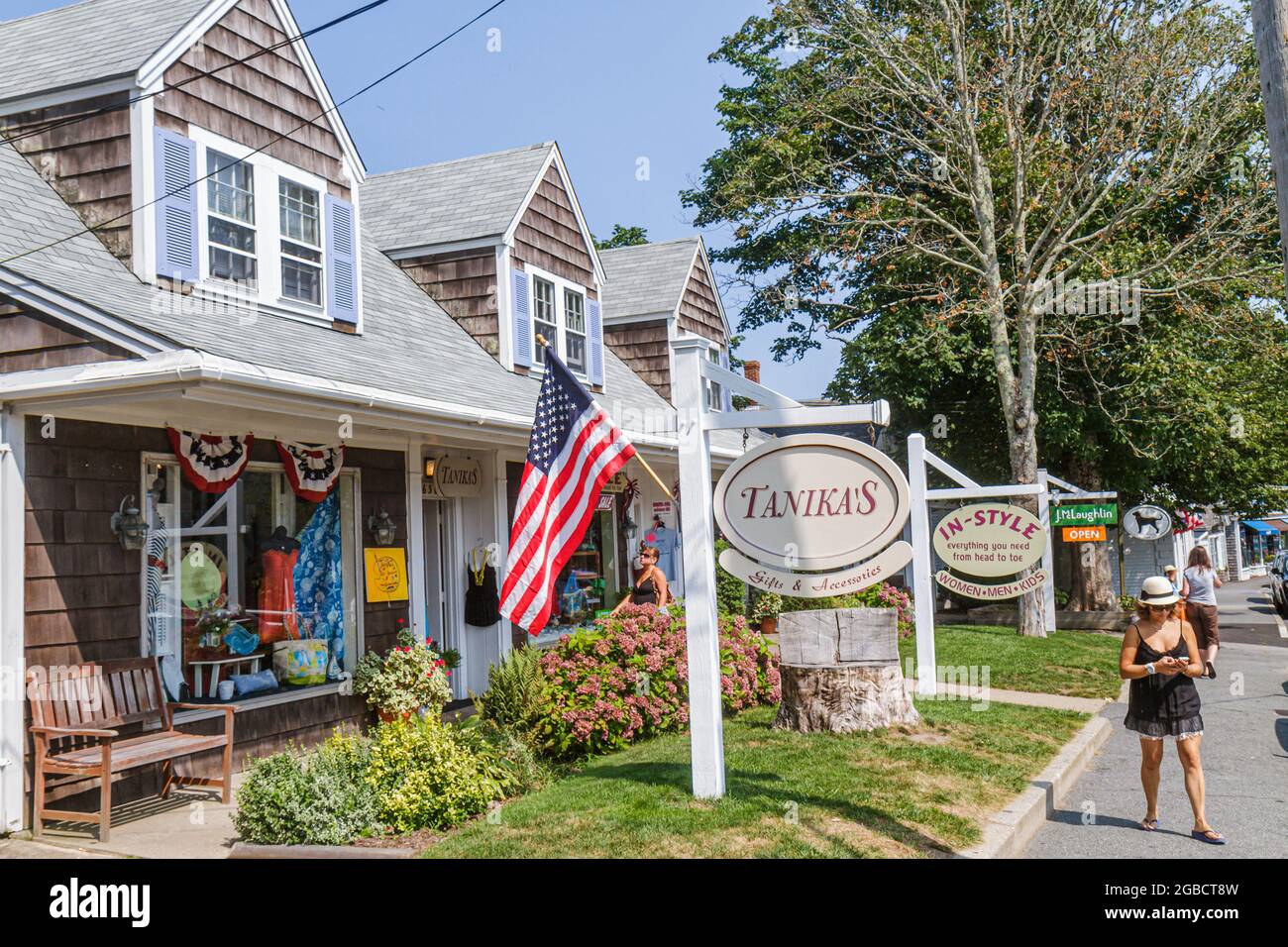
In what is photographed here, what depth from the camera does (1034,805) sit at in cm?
717

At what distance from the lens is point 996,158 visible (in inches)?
880

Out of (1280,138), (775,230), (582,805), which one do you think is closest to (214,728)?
(582,805)

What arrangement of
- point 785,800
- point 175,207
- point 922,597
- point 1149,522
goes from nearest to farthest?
point 785,800 → point 175,207 → point 922,597 → point 1149,522

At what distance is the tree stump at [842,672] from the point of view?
9.17m

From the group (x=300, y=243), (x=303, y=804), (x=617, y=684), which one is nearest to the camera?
(x=303, y=804)

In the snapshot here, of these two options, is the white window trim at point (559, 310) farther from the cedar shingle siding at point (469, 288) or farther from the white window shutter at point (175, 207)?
the white window shutter at point (175, 207)

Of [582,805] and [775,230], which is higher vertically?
[775,230]

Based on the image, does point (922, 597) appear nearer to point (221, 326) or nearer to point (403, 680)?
point (403, 680)

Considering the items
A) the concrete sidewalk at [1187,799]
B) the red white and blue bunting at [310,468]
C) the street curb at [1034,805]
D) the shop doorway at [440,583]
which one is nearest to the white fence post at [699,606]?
the street curb at [1034,805]

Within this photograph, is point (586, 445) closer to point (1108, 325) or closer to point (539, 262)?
point (539, 262)

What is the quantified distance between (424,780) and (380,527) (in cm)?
434

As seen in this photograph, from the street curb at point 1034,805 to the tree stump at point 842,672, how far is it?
132cm

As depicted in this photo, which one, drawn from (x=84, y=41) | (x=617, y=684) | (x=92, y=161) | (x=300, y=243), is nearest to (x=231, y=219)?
(x=300, y=243)

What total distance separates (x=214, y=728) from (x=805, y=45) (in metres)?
16.8
